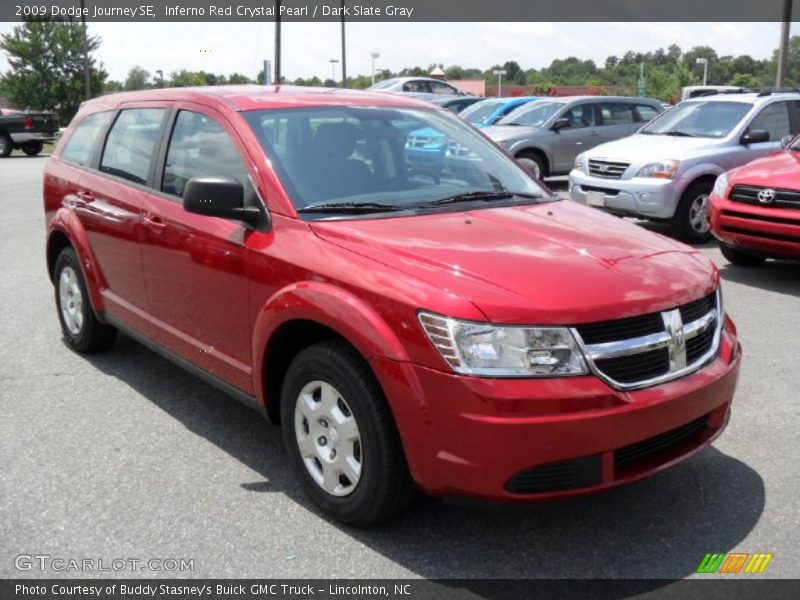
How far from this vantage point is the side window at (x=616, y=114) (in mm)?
15781

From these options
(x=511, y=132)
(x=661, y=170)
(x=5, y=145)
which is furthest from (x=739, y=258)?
(x=5, y=145)

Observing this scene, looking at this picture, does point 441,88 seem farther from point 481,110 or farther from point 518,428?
point 518,428

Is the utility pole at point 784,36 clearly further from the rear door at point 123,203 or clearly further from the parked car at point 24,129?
the parked car at point 24,129

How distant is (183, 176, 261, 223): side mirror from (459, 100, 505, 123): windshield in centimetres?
1479

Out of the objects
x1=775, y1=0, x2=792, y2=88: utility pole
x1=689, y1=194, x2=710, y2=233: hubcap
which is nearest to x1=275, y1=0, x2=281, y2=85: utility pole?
x1=775, y1=0, x2=792, y2=88: utility pole

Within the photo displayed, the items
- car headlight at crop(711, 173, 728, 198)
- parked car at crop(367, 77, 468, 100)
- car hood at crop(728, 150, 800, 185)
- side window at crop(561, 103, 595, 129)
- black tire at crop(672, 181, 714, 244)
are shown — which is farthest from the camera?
parked car at crop(367, 77, 468, 100)

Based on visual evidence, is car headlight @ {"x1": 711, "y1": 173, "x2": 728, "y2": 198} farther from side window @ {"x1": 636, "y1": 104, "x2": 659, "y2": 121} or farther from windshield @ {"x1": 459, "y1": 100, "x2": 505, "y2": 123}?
windshield @ {"x1": 459, "y1": 100, "x2": 505, "y2": 123}

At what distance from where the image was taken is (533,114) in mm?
15820

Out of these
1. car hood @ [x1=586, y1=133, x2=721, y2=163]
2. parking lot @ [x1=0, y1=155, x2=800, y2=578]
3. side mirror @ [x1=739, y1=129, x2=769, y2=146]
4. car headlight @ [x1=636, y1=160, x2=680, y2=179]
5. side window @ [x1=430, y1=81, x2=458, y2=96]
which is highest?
side window @ [x1=430, y1=81, x2=458, y2=96]

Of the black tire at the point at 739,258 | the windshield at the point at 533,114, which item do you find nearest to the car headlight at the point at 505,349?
the black tire at the point at 739,258

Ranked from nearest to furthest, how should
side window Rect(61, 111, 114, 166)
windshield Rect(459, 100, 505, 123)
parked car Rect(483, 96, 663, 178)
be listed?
side window Rect(61, 111, 114, 166), parked car Rect(483, 96, 663, 178), windshield Rect(459, 100, 505, 123)

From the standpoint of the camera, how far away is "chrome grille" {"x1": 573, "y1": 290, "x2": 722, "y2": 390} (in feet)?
9.61

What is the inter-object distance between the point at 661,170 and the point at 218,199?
727cm

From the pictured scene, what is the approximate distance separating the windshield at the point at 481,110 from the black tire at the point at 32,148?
14.8m
